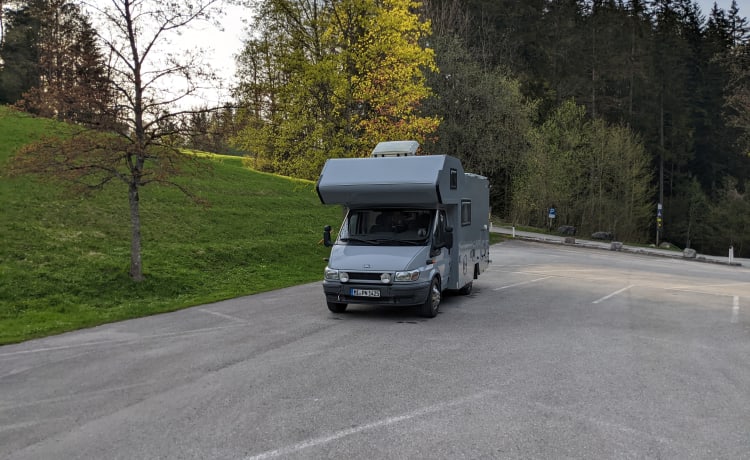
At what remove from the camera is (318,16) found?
2192cm

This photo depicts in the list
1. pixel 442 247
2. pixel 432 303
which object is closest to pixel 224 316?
pixel 432 303

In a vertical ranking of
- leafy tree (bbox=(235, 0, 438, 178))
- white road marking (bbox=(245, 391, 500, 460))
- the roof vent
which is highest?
leafy tree (bbox=(235, 0, 438, 178))

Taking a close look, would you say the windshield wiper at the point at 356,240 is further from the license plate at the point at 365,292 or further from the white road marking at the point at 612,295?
the white road marking at the point at 612,295

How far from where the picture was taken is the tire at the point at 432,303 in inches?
427

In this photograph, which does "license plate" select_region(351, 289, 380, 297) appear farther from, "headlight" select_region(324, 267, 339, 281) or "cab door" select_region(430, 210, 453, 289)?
"cab door" select_region(430, 210, 453, 289)

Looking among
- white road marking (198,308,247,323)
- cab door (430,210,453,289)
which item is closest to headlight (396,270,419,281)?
cab door (430,210,453,289)

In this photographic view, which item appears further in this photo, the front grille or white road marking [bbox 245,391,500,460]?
the front grille

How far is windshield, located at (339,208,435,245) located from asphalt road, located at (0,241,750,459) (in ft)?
4.92

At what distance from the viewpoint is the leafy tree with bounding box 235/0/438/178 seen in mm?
20781

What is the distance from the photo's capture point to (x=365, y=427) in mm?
5363

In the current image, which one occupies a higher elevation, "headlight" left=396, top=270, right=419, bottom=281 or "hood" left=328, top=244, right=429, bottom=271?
"hood" left=328, top=244, right=429, bottom=271

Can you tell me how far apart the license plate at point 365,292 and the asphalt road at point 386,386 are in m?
0.55

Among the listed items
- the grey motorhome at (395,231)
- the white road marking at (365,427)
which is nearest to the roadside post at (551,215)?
the grey motorhome at (395,231)

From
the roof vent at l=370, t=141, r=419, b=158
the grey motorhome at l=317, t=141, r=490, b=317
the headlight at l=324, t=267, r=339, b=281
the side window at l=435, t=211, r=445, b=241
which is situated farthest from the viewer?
the roof vent at l=370, t=141, r=419, b=158
